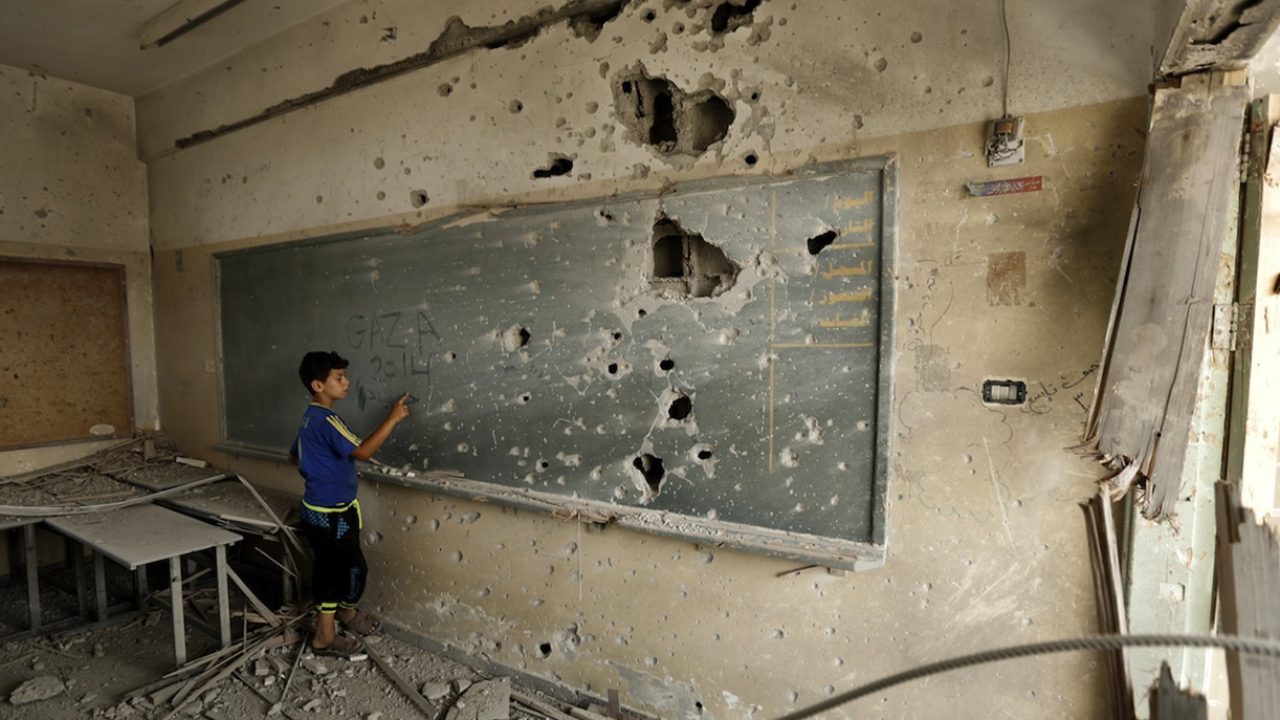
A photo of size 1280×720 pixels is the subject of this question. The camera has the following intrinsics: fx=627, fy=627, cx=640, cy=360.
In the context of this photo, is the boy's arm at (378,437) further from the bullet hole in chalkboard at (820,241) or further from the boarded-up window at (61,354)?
the boarded-up window at (61,354)

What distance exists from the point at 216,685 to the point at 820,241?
3.17 m

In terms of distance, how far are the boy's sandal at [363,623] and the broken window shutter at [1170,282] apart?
329cm

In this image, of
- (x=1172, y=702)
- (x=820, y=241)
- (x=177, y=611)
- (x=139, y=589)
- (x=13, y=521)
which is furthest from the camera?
(x=139, y=589)

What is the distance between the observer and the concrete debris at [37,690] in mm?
2705

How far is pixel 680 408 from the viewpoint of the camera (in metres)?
2.36

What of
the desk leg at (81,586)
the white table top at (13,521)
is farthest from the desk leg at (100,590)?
the white table top at (13,521)

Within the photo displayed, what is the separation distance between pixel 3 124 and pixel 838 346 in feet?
17.3

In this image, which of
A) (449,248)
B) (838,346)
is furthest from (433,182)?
(838,346)

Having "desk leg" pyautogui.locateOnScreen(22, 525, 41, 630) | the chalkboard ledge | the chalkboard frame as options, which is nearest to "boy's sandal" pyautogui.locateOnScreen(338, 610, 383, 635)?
the chalkboard ledge

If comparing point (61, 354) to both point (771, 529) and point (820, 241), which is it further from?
point (820, 241)

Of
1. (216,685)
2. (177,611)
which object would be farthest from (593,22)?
(216,685)

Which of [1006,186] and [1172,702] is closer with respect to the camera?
[1172,702]

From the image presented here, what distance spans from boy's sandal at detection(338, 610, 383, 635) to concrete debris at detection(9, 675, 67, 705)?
1152mm

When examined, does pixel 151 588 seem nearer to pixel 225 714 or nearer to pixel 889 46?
pixel 225 714
